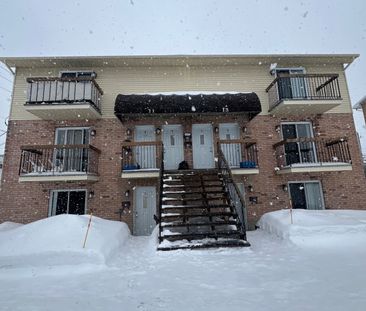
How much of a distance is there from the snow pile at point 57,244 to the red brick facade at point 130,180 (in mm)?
3269

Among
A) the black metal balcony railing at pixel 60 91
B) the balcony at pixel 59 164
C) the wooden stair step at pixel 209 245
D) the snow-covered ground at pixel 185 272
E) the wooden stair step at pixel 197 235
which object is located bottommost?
the snow-covered ground at pixel 185 272

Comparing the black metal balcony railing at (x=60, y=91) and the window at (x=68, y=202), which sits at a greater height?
the black metal balcony railing at (x=60, y=91)

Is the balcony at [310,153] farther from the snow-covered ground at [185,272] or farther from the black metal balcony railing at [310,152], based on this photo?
the snow-covered ground at [185,272]

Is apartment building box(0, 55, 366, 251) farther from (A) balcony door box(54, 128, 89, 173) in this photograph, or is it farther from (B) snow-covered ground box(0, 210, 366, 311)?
(B) snow-covered ground box(0, 210, 366, 311)

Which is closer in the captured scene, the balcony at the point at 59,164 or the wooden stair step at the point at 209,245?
the wooden stair step at the point at 209,245

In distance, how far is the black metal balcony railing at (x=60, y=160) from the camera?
9.54 meters

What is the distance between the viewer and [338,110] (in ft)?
36.6

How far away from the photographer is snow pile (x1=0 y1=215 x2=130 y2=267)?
5.33 metres

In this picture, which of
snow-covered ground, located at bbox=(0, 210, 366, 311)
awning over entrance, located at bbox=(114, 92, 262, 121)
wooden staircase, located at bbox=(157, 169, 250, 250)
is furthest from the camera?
awning over entrance, located at bbox=(114, 92, 262, 121)

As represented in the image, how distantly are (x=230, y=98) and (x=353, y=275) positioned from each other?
723 cm

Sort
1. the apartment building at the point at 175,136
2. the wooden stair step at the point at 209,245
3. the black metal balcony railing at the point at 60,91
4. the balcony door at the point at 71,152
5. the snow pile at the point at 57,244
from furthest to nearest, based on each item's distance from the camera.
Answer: the balcony door at the point at 71,152 < the black metal balcony railing at the point at 60,91 < the apartment building at the point at 175,136 < the wooden stair step at the point at 209,245 < the snow pile at the point at 57,244

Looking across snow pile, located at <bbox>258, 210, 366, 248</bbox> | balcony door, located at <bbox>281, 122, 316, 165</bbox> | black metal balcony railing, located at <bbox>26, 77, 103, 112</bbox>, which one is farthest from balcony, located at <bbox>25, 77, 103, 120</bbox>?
balcony door, located at <bbox>281, 122, 316, 165</bbox>

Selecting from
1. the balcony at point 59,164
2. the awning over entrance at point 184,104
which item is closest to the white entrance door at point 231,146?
the awning over entrance at point 184,104

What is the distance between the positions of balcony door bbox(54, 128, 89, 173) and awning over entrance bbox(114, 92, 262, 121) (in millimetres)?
2409
